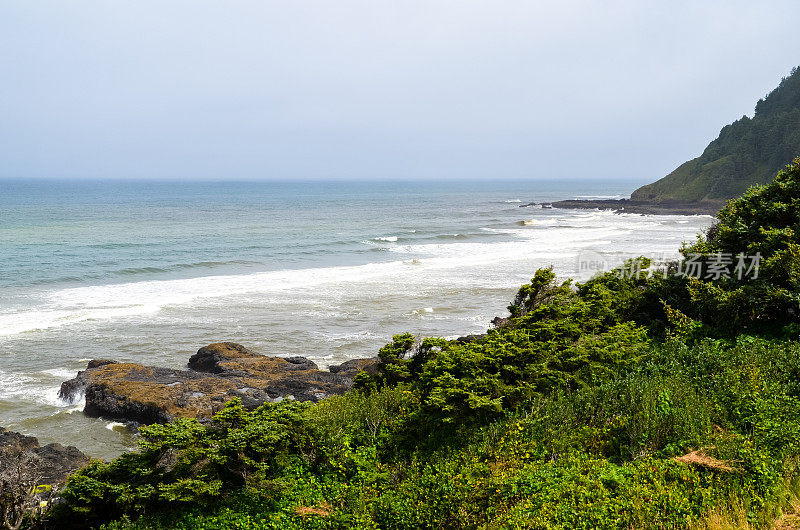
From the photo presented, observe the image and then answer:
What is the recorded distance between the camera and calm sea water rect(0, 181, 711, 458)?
18.3 m

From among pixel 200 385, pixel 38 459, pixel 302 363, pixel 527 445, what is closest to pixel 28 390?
pixel 200 385

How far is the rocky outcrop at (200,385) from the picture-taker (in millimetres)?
13475

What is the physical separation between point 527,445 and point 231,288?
959 inches

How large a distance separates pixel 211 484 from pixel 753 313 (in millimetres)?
10120

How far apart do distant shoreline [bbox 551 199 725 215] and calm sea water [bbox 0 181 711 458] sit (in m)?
25.4

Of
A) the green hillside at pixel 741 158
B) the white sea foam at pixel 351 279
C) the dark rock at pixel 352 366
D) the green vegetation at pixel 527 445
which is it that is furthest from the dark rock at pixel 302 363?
the green hillside at pixel 741 158

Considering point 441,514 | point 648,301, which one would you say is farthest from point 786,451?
point 648,301

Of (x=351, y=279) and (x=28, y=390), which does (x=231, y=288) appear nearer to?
(x=351, y=279)

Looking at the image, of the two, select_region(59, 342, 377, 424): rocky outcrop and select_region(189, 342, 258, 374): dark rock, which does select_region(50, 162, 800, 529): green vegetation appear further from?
select_region(189, 342, 258, 374): dark rock

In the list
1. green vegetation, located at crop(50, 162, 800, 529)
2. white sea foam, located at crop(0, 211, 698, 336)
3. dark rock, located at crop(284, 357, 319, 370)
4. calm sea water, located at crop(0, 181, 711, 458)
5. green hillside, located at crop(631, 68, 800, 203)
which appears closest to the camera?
green vegetation, located at crop(50, 162, 800, 529)

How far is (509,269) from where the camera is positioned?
113 ft

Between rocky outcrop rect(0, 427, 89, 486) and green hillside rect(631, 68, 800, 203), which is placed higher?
green hillside rect(631, 68, 800, 203)

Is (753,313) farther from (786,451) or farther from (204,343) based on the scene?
(204,343)

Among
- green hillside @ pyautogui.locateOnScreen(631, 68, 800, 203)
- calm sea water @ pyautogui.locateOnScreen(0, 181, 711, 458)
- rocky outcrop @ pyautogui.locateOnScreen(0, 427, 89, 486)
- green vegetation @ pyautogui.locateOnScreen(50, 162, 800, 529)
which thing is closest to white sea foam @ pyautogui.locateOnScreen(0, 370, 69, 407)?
calm sea water @ pyautogui.locateOnScreen(0, 181, 711, 458)
